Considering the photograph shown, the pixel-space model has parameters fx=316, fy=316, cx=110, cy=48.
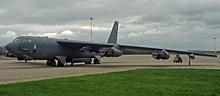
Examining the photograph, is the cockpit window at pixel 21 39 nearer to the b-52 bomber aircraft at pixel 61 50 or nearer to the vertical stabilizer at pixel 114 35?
the b-52 bomber aircraft at pixel 61 50

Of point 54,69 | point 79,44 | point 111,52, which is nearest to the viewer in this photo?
point 54,69

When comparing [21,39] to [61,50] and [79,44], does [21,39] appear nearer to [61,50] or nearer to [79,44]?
[61,50]

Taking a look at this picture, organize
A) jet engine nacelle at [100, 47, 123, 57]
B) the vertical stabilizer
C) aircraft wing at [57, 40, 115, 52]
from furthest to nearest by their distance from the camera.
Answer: the vertical stabilizer
aircraft wing at [57, 40, 115, 52]
jet engine nacelle at [100, 47, 123, 57]

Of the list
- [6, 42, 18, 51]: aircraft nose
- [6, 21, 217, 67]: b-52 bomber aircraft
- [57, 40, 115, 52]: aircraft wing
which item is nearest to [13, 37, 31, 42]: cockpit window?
[6, 21, 217, 67]: b-52 bomber aircraft

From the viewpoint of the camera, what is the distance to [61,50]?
34719 millimetres

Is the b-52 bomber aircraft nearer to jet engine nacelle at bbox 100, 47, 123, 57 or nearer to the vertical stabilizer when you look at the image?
jet engine nacelle at bbox 100, 47, 123, 57

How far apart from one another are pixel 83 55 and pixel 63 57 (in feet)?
12.7

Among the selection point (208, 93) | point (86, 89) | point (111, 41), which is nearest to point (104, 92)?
point (86, 89)

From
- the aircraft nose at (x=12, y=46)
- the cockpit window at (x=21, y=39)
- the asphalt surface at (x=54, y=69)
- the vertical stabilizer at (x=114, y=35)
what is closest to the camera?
the asphalt surface at (x=54, y=69)

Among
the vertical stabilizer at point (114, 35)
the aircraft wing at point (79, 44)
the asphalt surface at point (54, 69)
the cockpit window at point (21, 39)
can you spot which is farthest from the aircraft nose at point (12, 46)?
the vertical stabilizer at point (114, 35)

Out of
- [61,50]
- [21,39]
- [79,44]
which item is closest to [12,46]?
[21,39]

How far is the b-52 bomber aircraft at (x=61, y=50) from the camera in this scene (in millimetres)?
31031

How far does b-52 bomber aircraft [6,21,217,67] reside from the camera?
31031 millimetres

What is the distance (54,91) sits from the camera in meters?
10.8
